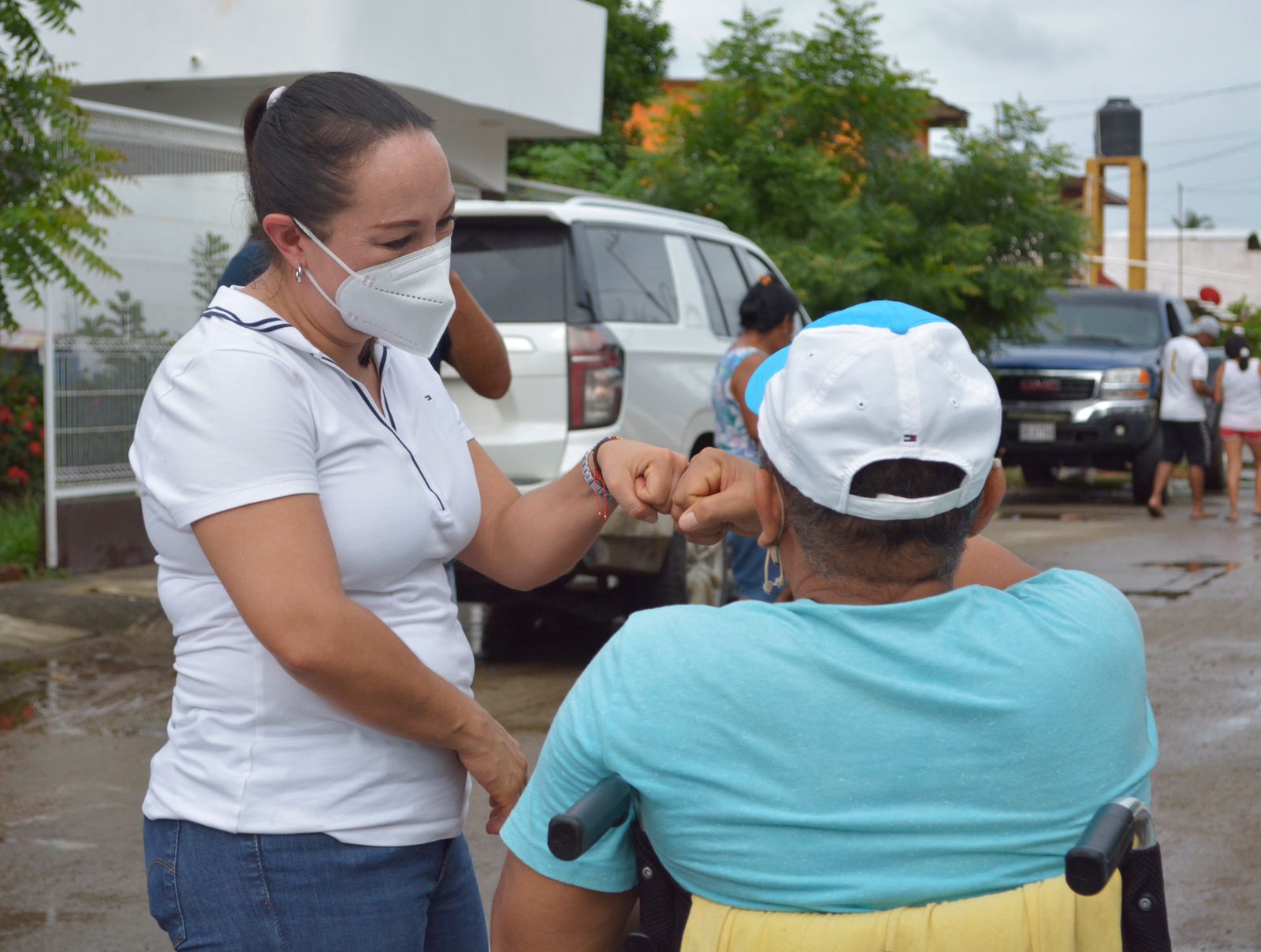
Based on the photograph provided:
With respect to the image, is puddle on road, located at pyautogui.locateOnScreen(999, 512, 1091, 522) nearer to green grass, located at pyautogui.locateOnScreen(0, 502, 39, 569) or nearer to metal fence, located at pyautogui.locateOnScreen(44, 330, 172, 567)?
metal fence, located at pyautogui.locateOnScreen(44, 330, 172, 567)

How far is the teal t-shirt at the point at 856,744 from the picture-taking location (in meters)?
1.56

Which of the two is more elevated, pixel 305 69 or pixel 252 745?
pixel 305 69

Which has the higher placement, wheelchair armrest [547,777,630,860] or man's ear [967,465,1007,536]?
man's ear [967,465,1007,536]

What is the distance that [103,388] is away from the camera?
32.2 ft

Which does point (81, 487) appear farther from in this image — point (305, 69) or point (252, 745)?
point (252, 745)

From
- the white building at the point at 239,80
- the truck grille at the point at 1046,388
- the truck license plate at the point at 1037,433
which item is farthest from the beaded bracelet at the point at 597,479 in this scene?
the truck license plate at the point at 1037,433

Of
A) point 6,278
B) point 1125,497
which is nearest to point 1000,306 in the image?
point 1125,497

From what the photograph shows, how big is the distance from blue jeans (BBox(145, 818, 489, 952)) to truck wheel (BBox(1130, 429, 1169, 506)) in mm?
14399

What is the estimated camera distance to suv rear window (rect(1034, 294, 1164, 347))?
16234 millimetres

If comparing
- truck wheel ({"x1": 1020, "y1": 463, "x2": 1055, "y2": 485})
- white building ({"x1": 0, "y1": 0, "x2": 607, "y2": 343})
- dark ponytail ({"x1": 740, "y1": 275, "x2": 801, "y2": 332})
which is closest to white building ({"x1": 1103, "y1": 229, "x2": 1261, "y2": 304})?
truck wheel ({"x1": 1020, "y1": 463, "x2": 1055, "y2": 485})

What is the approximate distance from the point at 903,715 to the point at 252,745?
76 centimetres

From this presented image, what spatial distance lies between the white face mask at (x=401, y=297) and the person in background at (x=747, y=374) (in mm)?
4367

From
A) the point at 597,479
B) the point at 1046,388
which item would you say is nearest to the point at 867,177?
the point at 1046,388

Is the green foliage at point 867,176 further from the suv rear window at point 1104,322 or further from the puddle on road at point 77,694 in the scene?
the puddle on road at point 77,694
